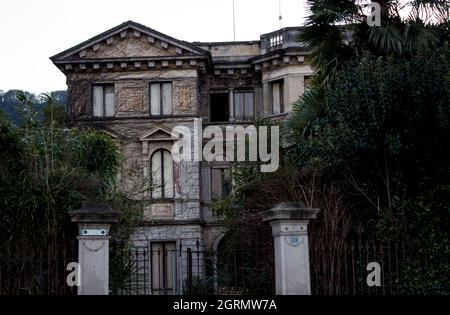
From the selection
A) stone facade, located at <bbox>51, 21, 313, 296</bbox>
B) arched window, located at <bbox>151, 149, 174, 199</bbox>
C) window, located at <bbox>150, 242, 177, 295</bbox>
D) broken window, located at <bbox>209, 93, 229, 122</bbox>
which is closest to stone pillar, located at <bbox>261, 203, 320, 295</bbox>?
window, located at <bbox>150, 242, 177, 295</bbox>

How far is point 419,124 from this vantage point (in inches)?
542

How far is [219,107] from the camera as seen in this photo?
30.0 meters

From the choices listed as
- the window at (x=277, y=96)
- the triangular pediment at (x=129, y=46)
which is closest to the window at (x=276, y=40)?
the window at (x=277, y=96)

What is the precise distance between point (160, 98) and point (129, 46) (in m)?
2.31

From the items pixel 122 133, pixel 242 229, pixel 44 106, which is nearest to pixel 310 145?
pixel 242 229

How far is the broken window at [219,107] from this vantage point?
29.9 meters

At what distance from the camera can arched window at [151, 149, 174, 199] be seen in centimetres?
2830

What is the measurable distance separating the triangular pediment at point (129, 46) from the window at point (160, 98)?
1.16 meters

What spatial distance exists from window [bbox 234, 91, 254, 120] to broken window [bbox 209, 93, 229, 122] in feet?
1.24

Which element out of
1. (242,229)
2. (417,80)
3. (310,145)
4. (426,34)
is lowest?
(242,229)

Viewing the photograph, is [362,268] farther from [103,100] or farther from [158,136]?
[103,100]

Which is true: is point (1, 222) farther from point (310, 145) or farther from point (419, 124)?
point (419, 124)

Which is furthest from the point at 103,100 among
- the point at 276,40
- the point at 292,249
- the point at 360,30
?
the point at 292,249
